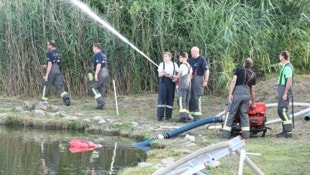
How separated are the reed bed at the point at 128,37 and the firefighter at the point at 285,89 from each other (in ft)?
17.2

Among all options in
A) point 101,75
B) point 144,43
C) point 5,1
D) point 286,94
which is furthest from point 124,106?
point 286,94

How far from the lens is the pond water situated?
10.2m

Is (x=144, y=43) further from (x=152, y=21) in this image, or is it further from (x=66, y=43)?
(x=66, y=43)

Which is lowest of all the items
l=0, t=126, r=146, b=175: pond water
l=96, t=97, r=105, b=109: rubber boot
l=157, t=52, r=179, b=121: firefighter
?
l=0, t=126, r=146, b=175: pond water

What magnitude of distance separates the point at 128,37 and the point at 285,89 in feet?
22.8

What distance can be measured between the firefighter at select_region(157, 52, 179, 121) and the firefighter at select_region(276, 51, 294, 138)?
2.82 metres

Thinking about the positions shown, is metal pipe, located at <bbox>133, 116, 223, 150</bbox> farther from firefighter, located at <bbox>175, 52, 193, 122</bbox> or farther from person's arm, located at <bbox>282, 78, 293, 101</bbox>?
firefighter, located at <bbox>175, 52, 193, 122</bbox>

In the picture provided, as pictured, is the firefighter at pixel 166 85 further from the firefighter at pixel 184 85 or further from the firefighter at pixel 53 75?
the firefighter at pixel 53 75

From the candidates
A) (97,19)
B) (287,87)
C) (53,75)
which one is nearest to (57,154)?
(287,87)

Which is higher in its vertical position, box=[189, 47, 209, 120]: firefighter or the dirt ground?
box=[189, 47, 209, 120]: firefighter

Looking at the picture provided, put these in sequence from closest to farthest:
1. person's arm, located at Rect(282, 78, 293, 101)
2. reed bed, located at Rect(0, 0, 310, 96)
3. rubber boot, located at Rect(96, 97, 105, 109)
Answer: person's arm, located at Rect(282, 78, 293, 101) < rubber boot, located at Rect(96, 97, 105, 109) < reed bed, located at Rect(0, 0, 310, 96)

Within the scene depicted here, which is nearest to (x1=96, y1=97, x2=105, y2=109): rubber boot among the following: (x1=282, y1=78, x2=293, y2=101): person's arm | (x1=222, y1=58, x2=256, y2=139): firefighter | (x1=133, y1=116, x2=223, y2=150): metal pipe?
(x1=133, y1=116, x2=223, y2=150): metal pipe

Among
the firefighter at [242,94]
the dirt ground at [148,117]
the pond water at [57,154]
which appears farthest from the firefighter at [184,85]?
the firefighter at [242,94]

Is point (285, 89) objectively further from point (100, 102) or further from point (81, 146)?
point (100, 102)
